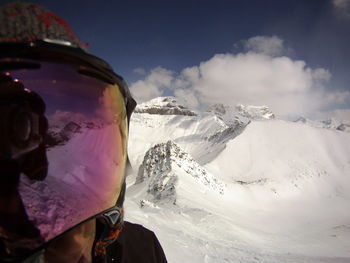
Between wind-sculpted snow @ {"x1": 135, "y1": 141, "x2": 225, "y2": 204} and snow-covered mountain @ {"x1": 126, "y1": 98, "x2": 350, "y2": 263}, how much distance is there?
73 millimetres

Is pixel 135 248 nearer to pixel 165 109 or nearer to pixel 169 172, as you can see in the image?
pixel 169 172

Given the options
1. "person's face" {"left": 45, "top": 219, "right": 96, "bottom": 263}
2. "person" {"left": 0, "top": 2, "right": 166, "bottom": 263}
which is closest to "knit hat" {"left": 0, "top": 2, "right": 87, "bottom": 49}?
"person" {"left": 0, "top": 2, "right": 166, "bottom": 263}

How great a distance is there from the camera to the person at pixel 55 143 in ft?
2.87

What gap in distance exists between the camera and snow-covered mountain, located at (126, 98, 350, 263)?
7188 millimetres

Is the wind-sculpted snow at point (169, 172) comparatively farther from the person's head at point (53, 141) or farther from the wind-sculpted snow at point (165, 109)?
the wind-sculpted snow at point (165, 109)

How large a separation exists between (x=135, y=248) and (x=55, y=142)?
913 mm

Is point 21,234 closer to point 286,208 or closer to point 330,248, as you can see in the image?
point 330,248

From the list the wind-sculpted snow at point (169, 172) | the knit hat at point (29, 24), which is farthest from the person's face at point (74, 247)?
the wind-sculpted snow at point (169, 172)

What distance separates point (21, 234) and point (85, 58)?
746mm

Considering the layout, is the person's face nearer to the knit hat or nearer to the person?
the person

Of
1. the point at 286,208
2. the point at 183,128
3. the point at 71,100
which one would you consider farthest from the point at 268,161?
the point at 183,128

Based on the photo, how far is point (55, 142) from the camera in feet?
3.40

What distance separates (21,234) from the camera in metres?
0.85

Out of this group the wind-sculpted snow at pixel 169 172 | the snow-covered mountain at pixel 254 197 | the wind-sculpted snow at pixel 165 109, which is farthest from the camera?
the wind-sculpted snow at pixel 165 109
